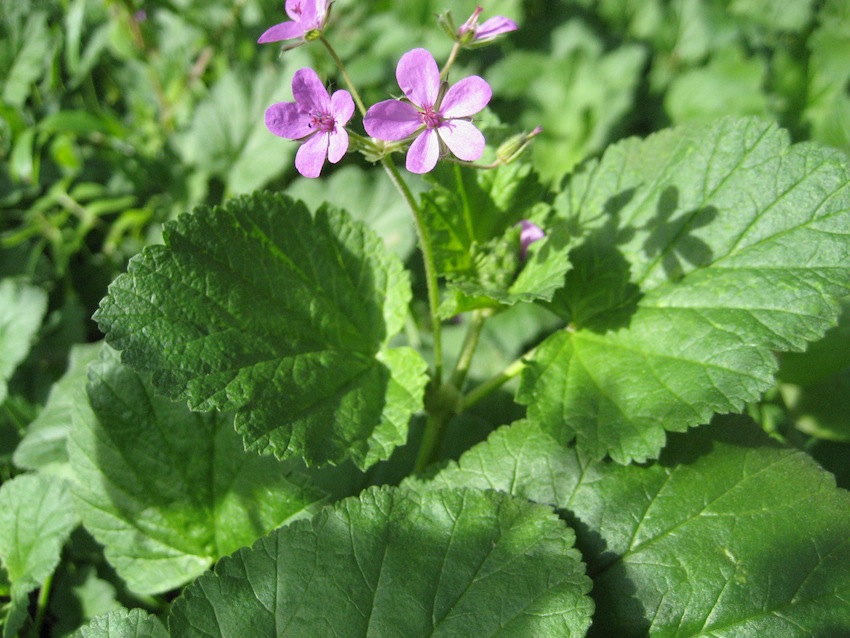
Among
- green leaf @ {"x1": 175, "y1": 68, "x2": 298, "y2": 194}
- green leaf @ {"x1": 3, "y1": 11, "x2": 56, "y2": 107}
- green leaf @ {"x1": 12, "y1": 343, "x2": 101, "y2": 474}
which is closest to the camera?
green leaf @ {"x1": 12, "y1": 343, "x2": 101, "y2": 474}

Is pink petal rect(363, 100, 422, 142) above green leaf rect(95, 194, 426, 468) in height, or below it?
above

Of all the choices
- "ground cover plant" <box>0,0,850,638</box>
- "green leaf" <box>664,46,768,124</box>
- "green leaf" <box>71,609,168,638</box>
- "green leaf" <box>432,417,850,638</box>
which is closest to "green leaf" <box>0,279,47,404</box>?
"ground cover plant" <box>0,0,850,638</box>

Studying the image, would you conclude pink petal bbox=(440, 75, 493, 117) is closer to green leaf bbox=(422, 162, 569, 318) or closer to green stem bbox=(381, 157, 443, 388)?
green stem bbox=(381, 157, 443, 388)

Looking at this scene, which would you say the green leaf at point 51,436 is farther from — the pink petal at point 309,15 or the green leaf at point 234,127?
the pink petal at point 309,15

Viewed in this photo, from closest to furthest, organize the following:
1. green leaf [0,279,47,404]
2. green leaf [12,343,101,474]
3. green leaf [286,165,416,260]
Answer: green leaf [12,343,101,474], green leaf [0,279,47,404], green leaf [286,165,416,260]

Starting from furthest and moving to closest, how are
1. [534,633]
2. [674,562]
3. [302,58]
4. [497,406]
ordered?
1. [302,58]
2. [497,406]
3. [674,562]
4. [534,633]

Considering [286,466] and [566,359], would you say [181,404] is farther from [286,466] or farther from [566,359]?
[566,359]

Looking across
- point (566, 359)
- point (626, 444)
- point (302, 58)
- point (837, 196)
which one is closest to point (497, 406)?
point (566, 359)

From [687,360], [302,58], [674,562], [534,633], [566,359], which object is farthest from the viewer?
[302,58]
